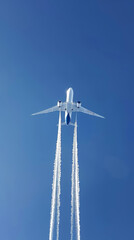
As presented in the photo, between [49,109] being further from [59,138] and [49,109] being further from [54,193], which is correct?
[54,193]

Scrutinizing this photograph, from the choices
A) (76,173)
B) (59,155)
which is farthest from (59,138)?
(76,173)

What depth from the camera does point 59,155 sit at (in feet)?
298

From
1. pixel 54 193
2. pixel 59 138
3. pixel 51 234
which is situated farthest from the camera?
pixel 59 138

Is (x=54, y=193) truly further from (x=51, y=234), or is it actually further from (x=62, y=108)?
(x=62, y=108)

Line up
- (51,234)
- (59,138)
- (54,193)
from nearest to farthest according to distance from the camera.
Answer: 1. (51,234)
2. (54,193)
3. (59,138)

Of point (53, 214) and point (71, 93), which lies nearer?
point (53, 214)

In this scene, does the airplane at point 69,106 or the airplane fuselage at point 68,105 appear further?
the airplane at point 69,106

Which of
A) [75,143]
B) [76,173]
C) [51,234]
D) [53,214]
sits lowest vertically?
[51,234]

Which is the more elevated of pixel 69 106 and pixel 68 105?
pixel 68 105

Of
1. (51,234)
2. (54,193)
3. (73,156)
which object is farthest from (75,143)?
(51,234)

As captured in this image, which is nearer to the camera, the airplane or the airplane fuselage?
the airplane fuselage

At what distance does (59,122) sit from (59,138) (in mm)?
5351

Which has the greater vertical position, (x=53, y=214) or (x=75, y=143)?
(x=75, y=143)

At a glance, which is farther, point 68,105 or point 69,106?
point 69,106
